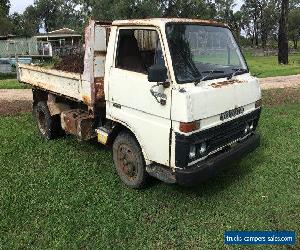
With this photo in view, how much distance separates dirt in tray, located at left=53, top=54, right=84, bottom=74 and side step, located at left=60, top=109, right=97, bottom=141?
778 millimetres

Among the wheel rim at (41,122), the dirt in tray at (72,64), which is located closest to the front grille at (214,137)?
the dirt in tray at (72,64)

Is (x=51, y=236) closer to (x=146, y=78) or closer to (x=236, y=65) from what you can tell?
(x=146, y=78)

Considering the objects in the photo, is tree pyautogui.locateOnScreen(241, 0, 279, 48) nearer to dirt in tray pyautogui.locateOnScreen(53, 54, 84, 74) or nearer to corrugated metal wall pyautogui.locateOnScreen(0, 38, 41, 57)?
corrugated metal wall pyautogui.locateOnScreen(0, 38, 41, 57)

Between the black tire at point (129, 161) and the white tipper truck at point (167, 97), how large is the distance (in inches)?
0.6

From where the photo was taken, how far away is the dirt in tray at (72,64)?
674 centimetres

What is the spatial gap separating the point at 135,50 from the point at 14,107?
25.3ft

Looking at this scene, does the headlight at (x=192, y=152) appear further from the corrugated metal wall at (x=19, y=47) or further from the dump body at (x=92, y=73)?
the corrugated metal wall at (x=19, y=47)

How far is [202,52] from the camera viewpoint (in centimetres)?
532

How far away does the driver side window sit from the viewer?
17.5ft

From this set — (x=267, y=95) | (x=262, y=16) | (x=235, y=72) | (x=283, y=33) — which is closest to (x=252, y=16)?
(x=262, y=16)

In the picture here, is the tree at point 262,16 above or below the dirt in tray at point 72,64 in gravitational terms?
above

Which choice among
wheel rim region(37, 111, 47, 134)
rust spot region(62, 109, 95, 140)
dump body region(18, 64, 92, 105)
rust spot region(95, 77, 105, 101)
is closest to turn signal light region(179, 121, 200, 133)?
rust spot region(95, 77, 105, 101)

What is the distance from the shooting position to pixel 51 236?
4.46 m

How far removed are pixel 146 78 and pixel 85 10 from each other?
63039 millimetres
